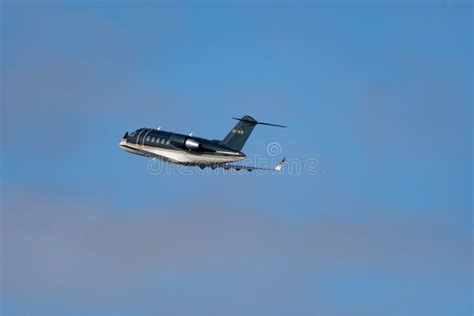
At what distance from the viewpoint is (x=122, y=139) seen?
13575 centimetres

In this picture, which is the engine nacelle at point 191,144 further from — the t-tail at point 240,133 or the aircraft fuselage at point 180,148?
the t-tail at point 240,133

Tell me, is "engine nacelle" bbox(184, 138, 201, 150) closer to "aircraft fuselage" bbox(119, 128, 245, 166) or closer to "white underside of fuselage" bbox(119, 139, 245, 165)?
"aircraft fuselage" bbox(119, 128, 245, 166)

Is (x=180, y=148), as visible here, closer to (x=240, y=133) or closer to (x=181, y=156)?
(x=181, y=156)

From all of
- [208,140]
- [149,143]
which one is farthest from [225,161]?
[149,143]

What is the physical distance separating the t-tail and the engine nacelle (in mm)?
3285

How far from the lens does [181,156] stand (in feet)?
405

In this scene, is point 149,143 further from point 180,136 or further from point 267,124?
point 267,124

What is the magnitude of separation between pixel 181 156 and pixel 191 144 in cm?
256

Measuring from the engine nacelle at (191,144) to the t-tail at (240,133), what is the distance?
3285 mm

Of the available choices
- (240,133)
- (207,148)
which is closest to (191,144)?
(207,148)

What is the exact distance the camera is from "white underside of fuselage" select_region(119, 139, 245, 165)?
120562mm

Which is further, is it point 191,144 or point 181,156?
point 181,156

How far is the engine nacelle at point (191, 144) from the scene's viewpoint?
12131 centimetres

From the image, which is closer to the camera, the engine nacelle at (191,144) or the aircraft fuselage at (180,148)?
the aircraft fuselage at (180,148)
